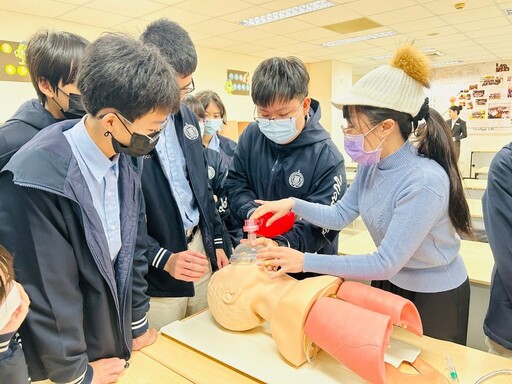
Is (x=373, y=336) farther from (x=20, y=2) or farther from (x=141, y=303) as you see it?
(x=20, y=2)

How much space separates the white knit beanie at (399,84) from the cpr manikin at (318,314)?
57cm

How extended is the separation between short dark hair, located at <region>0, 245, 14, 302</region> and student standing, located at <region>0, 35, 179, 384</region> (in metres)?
0.11

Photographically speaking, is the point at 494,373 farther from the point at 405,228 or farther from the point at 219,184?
the point at 219,184

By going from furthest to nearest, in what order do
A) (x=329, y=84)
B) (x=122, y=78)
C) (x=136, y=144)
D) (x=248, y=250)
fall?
(x=329, y=84) < (x=248, y=250) < (x=136, y=144) < (x=122, y=78)

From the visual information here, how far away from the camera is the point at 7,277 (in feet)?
2.44

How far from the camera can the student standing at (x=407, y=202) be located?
1.13 metres

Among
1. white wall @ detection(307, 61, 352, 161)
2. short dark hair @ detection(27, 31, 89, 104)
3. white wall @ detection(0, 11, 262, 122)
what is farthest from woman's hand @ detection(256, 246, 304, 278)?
white wall @ detection(307, 61, 352, 161)

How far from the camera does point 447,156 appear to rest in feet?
4.09

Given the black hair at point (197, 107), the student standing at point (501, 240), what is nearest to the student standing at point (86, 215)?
the student standing at point (501, 240)

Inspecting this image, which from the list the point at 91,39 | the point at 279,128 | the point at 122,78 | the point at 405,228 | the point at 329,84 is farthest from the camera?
the point at 329,84

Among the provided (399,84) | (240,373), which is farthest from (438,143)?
(240,373)

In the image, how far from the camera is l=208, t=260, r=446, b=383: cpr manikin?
91cm

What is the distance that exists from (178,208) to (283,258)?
1.64 feet

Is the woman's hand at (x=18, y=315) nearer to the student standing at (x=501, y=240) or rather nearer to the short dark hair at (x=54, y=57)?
the short dark hair at (x=54, y=57)
